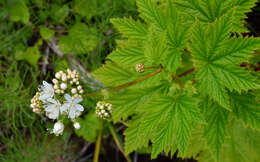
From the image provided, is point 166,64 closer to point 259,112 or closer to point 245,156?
point 259,112

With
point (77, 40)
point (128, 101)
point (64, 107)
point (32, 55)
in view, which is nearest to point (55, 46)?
point (32, 55)

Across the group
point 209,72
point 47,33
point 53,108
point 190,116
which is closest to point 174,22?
point 209,72

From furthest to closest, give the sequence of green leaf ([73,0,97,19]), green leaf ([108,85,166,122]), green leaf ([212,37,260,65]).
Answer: green leaf ([73,0,97,19]), green leaf ([108,85,166,122]), green leaf ([212,37,260,65])

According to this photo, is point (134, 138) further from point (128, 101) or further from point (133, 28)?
point (133, 28)

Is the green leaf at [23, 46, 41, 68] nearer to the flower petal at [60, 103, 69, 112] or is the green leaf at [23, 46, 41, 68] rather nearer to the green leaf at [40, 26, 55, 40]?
the green leaf at [40, 26, 55, 40]

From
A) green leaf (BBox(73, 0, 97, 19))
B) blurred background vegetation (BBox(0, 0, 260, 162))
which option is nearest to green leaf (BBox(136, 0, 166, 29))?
blurred background vegetation (BBox(0, 0, 260, 162))

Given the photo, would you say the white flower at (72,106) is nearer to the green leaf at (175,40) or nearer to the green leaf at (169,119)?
the green leaf at (169,119)

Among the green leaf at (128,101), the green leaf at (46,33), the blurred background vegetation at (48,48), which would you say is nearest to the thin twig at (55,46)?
the blurred background vegetation at (48,48)
